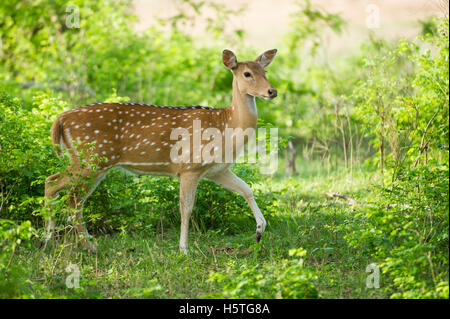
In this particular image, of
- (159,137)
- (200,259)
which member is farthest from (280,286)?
(159,137)

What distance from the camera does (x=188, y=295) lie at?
16.2 feet

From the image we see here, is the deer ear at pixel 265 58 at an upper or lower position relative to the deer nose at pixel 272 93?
upper

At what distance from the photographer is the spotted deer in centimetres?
627

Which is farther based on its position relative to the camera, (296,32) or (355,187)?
(296,32)

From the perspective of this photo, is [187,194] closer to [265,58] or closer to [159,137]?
[159,137]

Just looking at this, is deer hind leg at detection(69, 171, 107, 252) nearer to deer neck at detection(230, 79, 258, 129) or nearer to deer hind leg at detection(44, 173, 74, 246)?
deer hind leg at detection(44, 173, 74, 246)

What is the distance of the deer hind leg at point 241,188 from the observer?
629 centimetres

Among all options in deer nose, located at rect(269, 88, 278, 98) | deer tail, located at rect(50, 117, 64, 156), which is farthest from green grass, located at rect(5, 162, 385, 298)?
deer nose, located at rect(269, 88, 278, 98)

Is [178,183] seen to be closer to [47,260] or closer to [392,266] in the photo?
[47,260]

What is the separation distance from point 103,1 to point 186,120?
813 centimetres

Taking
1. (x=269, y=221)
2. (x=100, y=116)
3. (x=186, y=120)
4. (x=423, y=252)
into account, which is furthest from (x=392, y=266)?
(x=100, y=116)

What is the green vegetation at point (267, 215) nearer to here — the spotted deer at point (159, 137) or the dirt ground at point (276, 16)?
the spotted deer at point (159, 137)

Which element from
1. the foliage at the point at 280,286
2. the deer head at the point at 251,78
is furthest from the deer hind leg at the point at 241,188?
the foliage at the point at 280,286
